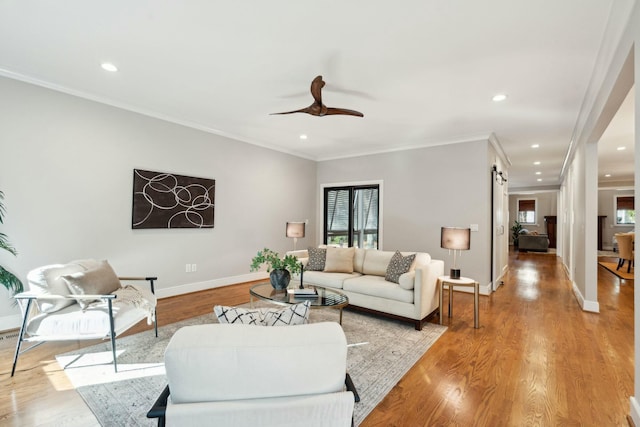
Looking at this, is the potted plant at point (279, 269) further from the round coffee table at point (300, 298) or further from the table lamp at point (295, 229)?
the table lamp at point (295, 229)

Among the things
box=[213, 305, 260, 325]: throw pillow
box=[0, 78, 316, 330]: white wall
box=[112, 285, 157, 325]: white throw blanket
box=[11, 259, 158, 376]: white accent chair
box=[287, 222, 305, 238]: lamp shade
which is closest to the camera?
box=[213, 305, 260, 325]: throw pillow

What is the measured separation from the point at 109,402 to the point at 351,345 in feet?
6.30

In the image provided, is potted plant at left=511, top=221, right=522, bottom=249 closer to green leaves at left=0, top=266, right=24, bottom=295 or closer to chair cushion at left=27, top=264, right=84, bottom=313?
chair cushion at left=27, top=264, right=84, bottom=313

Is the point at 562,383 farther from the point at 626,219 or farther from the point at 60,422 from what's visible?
the point at 626,219

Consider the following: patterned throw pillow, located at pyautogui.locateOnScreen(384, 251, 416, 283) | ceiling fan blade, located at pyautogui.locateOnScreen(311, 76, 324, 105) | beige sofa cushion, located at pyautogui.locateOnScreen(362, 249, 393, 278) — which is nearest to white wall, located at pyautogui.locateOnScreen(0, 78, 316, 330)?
beige sofa cushion, located at pyautogui.locateOnScreen(362, 249, 393, 278)

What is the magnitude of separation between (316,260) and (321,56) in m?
2.81

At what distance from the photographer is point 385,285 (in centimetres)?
374

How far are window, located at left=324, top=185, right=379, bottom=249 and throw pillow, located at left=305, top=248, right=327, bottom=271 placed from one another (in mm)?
2162

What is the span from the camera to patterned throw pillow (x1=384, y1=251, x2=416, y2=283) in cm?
380

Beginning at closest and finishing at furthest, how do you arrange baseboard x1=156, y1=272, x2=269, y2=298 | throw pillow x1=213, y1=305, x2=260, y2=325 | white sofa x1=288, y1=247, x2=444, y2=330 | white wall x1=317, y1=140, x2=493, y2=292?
throw pillow x1=213, y1=305, x2=260, y2=325
white sofa x1=288, y1=247, x2=444, y2=330
baseboard x1=156, y1=272, x2=269, y2=298
white wall x1=317, y1=140, x2=493, y2=292

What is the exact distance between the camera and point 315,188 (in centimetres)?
733

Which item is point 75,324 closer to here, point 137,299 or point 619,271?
point 137,299

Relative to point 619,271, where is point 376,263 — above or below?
above

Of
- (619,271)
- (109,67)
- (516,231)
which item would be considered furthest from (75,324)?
(516,231)
